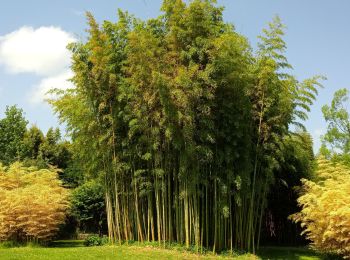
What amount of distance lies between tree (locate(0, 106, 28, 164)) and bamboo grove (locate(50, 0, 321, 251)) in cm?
1403

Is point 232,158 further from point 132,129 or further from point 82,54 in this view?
point 82,54

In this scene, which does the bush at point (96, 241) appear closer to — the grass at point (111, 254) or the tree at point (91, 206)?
the grass at point (111, 254)

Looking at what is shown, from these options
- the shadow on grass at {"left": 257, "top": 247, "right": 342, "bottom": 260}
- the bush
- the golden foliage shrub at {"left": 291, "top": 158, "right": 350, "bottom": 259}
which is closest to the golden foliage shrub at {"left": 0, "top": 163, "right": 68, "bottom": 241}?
the bush

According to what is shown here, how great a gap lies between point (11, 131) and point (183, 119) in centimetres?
1877

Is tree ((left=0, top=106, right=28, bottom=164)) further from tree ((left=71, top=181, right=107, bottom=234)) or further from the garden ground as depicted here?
the garden ground

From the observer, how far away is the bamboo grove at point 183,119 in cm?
1009

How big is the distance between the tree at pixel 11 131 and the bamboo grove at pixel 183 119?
14.0 meters

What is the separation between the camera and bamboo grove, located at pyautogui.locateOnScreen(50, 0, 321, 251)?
1009 cm

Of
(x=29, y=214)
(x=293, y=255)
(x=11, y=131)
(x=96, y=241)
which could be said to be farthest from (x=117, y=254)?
(x=11, y=131)

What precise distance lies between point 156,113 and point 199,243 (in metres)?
3.43

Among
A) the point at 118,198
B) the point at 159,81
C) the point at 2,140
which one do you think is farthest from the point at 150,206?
the point at 2,140

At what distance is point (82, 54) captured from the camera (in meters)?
11.2

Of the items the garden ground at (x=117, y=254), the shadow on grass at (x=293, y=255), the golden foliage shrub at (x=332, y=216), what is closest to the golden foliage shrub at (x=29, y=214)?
the garden ground at (x=117, y=254)

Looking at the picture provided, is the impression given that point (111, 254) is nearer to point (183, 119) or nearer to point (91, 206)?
point (183, 119)
